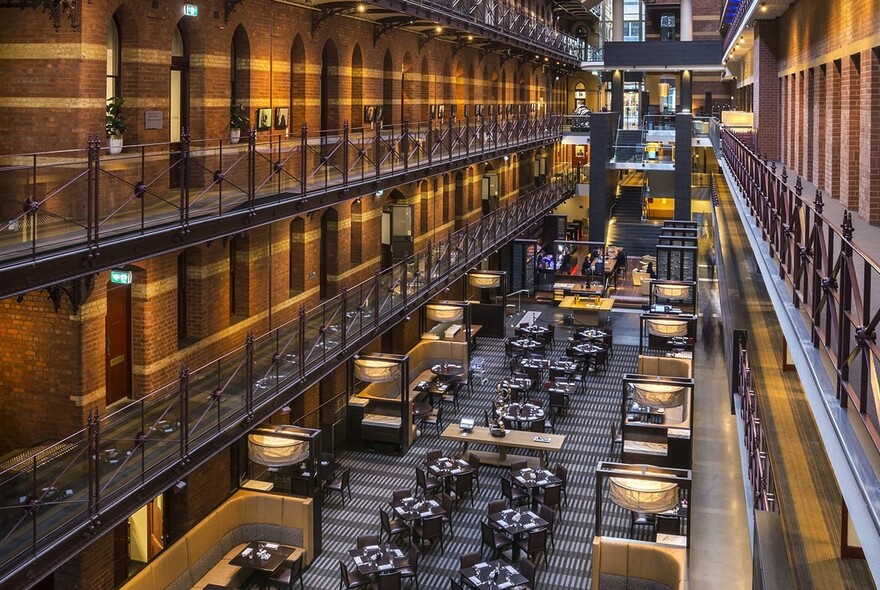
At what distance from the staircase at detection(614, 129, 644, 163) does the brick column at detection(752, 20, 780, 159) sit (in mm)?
13638

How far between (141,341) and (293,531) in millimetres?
3867

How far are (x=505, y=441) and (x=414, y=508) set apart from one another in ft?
10.4

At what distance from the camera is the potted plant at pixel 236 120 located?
1280cm

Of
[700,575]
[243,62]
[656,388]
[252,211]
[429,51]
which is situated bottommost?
[700,575]

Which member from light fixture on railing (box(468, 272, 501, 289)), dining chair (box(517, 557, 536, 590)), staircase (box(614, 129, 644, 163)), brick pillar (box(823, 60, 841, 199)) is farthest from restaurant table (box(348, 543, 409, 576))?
staircase (box(614, 129, 644, 163))

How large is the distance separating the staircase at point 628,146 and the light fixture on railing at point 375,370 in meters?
21.7

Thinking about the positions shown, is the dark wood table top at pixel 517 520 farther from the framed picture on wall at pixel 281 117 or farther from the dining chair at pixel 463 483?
the framed picture on wall at pixel 281 117

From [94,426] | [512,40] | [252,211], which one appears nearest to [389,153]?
[252,211]

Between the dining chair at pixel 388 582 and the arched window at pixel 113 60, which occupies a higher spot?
the arched window at pixel 113 60

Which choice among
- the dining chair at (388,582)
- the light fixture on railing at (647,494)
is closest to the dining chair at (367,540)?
the dining chair at (388,582)

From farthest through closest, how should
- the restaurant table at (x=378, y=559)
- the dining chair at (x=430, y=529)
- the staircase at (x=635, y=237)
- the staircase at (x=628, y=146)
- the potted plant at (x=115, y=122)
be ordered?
the staircase at (x=635, y=237) → the staircase at (x=628, y=146) → the dining chair at (x=430, y=529) → the restaurant table at (x=378, y=559) → the potted plant at (x=115, y=122)

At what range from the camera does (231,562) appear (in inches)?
490

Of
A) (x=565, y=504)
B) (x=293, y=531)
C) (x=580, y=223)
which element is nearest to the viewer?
(x=293, y=531)

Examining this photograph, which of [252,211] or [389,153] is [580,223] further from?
[252,211]
